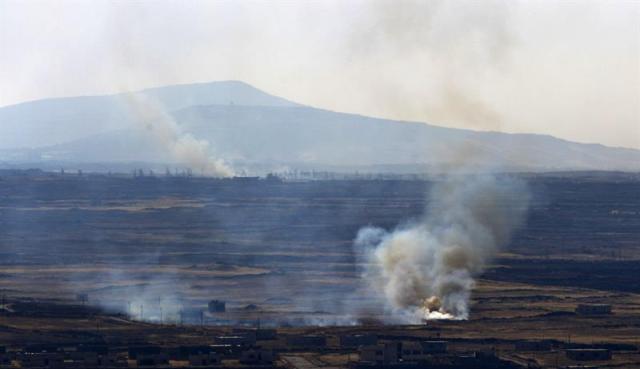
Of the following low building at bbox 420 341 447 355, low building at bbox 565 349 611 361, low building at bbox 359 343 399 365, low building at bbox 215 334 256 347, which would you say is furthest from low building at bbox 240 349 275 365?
low building at bbox 565 349 611 361

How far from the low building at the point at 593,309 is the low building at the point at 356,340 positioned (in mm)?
19707

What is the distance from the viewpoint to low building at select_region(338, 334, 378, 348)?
87.7 m

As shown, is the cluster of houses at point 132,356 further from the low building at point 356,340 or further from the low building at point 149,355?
the low building at point 356,340

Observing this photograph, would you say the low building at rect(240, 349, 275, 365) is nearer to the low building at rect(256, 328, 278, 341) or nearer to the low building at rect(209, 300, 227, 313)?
the low building at rect(256, 328, 278, 341)

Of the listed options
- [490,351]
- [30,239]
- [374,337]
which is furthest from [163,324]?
[30,239]

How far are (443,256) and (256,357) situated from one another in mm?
26003

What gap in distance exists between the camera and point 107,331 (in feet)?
303

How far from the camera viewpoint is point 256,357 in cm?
8162

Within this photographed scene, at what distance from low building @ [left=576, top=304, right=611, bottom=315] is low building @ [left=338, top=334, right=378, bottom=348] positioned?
19707mm

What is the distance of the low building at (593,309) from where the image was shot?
4099 inches

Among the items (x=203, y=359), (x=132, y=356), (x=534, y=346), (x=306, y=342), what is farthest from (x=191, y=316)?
(x=534, y=346)

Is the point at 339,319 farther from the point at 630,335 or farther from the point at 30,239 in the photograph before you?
the point at 30,239

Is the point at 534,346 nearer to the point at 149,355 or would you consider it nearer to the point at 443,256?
the point at 443,256

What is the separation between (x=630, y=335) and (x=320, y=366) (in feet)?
70.5
